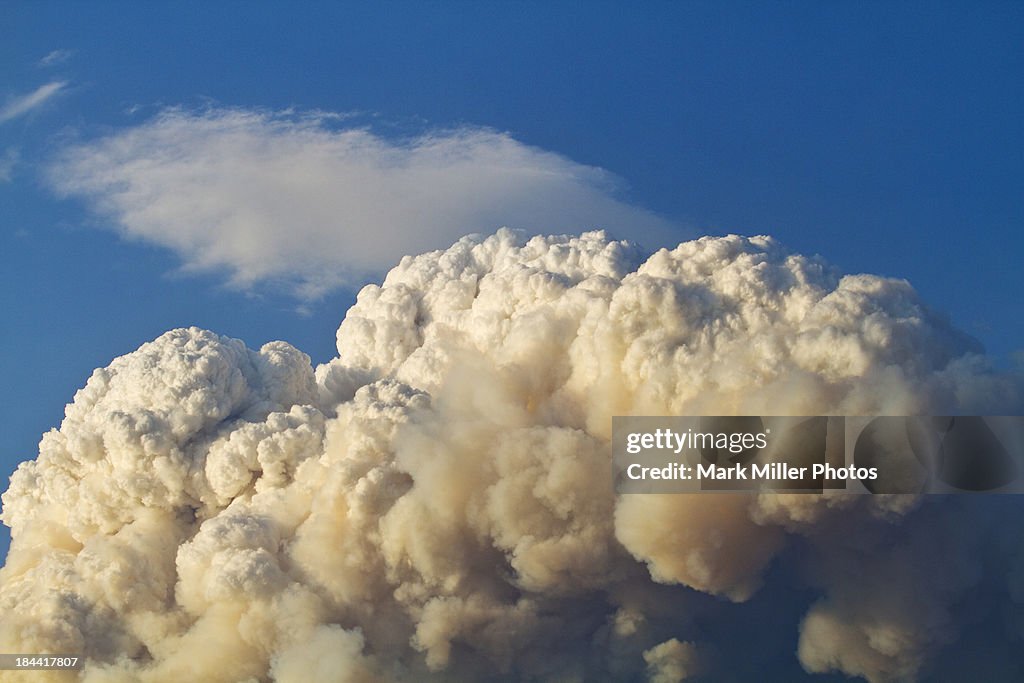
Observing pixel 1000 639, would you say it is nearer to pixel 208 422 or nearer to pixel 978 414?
pixel 978 414

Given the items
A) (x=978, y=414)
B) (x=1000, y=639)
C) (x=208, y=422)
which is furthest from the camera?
(x=208, y=422)

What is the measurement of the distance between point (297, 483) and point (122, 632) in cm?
553

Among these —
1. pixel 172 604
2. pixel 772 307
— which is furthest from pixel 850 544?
pixel 172 604

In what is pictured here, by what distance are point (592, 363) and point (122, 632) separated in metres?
13.2

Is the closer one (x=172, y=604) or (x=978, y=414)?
(x=978, y=414)

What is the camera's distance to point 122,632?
39.6m

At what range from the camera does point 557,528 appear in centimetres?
3791

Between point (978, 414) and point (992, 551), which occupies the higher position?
point (978, 414)

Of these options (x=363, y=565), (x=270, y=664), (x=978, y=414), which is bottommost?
(x=270, y=664)

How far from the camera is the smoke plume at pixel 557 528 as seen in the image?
37.2 metres

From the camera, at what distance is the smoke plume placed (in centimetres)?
3716

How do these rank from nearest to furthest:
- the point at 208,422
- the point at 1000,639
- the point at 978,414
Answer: the point at 978,414 → the point at 1000,639 → the point at 208,422

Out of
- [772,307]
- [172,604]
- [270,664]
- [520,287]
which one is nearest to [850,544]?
[772,307]

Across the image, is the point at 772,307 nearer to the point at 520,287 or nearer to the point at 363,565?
the point at 520,287
